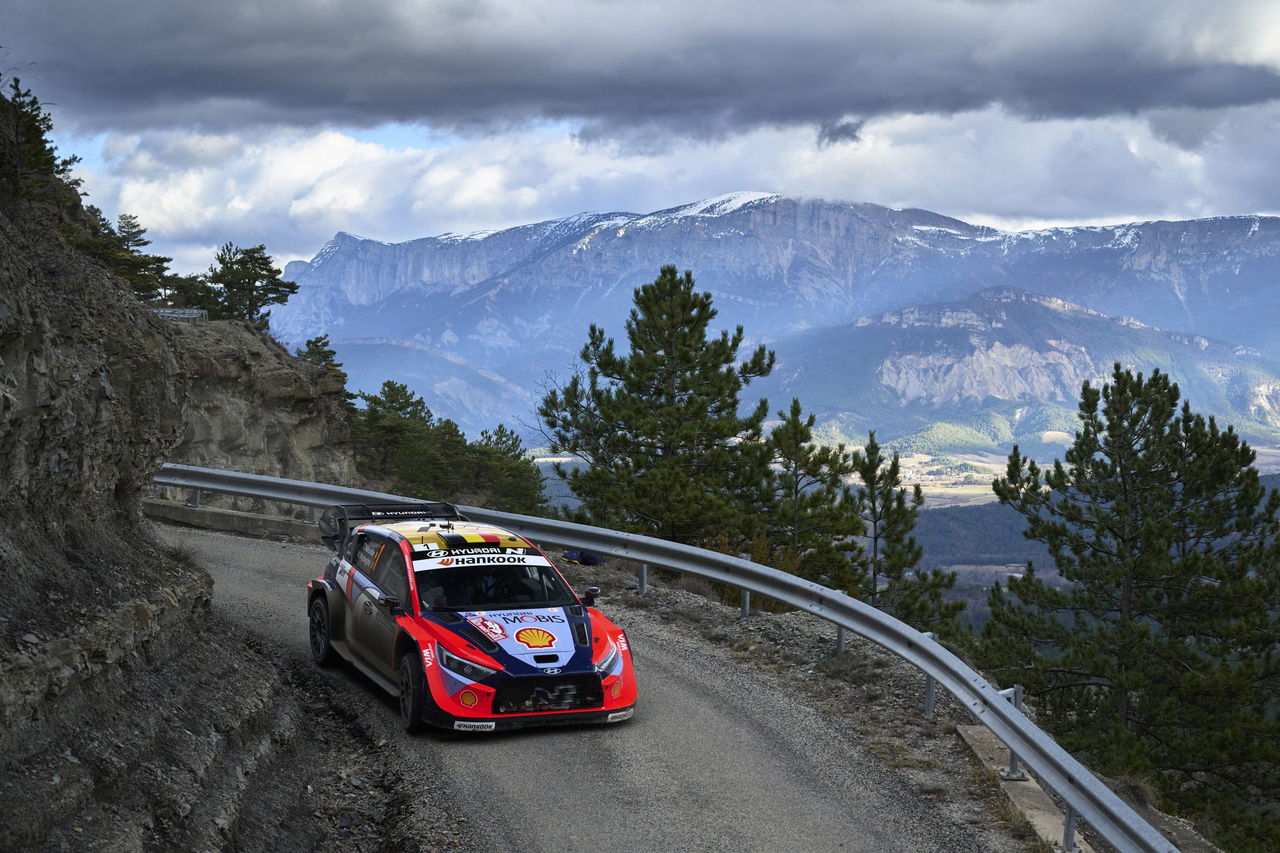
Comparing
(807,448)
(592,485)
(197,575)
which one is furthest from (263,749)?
(807,448)

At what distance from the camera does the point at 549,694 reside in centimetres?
964

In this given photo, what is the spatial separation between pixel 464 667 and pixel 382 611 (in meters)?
1.53

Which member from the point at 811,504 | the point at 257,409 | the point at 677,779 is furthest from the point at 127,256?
the point at 677,779

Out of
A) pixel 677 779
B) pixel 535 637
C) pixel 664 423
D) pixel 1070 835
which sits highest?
pixel 664 423

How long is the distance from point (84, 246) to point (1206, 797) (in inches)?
1375

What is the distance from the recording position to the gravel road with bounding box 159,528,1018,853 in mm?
7809

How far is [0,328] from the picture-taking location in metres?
7.68

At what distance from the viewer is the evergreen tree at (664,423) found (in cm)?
3025

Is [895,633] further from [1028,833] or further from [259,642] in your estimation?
[259,642]

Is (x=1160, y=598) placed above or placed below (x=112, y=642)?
below

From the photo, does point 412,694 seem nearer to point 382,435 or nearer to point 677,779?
point 677,779

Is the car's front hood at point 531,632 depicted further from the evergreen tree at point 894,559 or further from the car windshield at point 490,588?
the evergreen tree at point 894,559

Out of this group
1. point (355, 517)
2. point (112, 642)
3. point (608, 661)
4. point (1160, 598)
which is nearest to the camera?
point (112, 642)

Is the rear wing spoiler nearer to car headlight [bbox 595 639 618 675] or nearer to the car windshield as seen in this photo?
the car windshield
